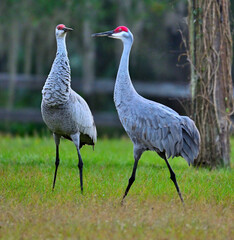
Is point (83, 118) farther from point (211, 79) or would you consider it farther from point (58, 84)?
point (211, 79)

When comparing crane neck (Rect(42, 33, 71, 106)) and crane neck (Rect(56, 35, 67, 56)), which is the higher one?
crane neck (Rect(56, 35, 67, 56))

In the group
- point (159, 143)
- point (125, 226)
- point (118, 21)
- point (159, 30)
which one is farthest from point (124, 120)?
point (159, 30)

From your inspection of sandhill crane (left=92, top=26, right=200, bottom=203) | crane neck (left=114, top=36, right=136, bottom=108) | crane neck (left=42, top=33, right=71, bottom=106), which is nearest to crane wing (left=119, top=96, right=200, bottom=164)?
sandhill crane (left=92, top=26, right=200, bottom=203)

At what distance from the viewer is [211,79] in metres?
8.27

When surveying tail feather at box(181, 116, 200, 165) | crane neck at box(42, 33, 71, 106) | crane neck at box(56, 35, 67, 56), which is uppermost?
crane neck at box(56, 35, 67, 56)

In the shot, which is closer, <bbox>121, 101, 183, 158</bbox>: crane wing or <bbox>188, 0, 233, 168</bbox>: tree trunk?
<bbox>121, 101, 183, 158</bbox>: crane wing

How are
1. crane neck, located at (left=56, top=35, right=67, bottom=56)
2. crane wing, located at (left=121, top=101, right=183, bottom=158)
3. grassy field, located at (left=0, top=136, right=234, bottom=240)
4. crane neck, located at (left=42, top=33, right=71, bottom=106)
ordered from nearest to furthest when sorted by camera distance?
grassy field, located at (left=0, top=136, right=234, bottom=240), crane wing, located at (left=121, top=101, right=183, bottom=158), crane neck, located at (left=42, top=33, right=71, bottom=106), crane neck, located at (left=56, top=35, right=67, bottom=56)

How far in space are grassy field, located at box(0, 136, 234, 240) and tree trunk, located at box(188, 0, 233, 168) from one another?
0.47 m

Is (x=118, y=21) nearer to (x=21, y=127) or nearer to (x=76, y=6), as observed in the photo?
(x=76, y=6)

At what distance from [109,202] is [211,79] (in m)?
3.34

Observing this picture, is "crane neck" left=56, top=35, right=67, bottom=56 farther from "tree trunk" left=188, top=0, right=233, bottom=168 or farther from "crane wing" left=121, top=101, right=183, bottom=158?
"tree trunk" left=188, top=0, right=233, bottom=168

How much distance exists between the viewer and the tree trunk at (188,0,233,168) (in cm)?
821

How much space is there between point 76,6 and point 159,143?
37.6ft

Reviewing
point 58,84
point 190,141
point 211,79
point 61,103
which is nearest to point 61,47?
point 58,84
